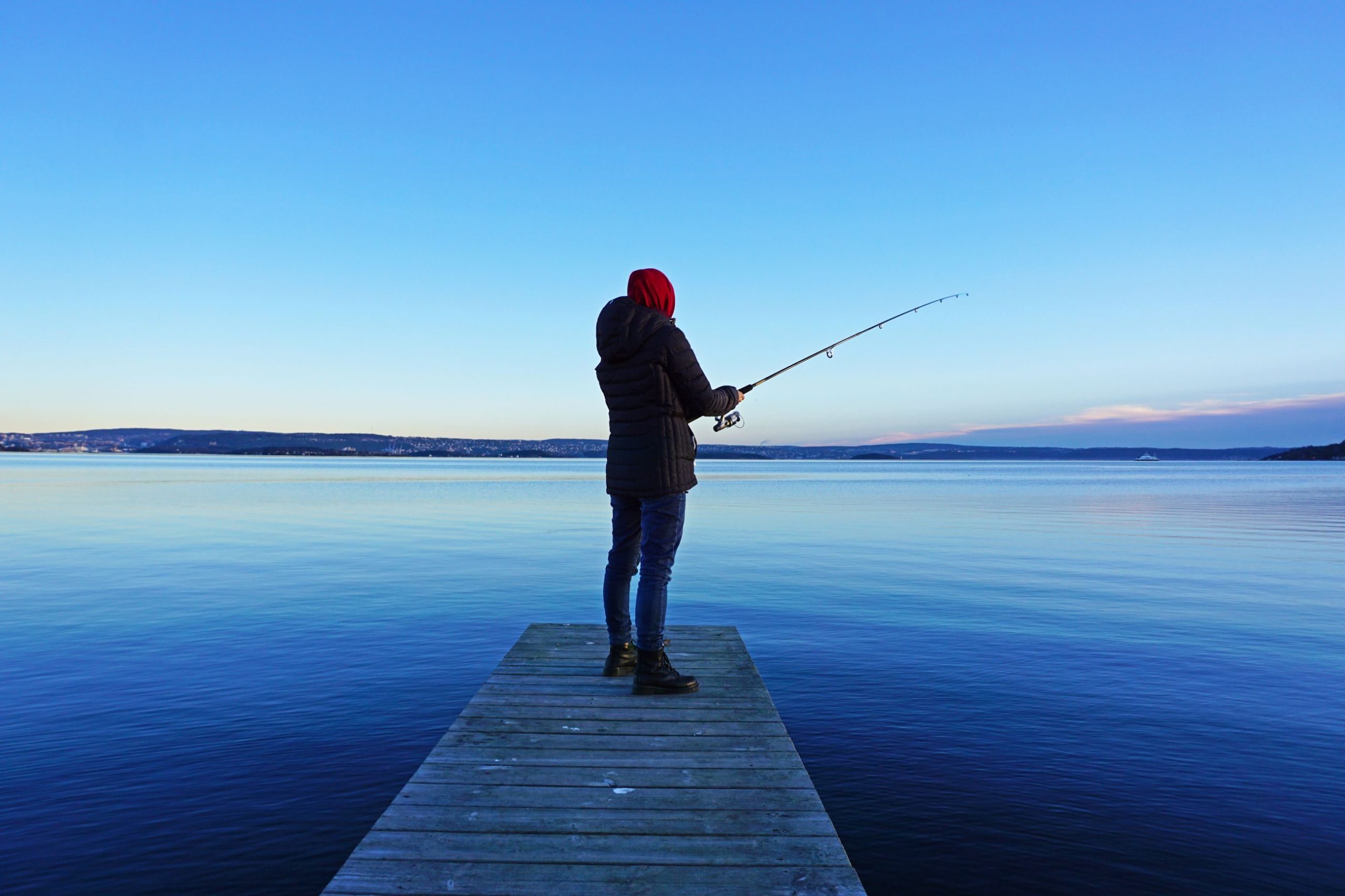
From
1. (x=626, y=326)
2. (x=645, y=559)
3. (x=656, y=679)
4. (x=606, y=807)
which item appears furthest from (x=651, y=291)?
(x=606, y=807)

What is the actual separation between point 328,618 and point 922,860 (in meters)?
9.70

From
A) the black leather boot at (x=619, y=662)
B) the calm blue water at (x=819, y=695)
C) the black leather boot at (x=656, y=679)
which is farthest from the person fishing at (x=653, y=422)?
the calm blue water at (x=819, y=695)

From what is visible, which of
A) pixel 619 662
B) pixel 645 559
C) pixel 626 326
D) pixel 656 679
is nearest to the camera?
pixel 626 326

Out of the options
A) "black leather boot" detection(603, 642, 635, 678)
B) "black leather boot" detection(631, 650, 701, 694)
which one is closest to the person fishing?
"black leather boot" detection(631, 650, 701, 694)

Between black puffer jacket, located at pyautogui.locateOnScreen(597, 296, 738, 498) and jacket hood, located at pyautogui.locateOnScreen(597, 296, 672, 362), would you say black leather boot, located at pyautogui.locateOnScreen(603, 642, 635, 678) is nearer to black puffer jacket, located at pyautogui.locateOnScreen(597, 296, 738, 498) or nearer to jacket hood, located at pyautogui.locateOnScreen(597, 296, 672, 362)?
black puffer jacket, located at pyautogui.locateOnScreen(597, 296, 738, 498)

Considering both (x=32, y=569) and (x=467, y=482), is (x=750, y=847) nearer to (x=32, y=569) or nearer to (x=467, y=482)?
(x=32, y=569)

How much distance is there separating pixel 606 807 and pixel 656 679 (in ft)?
5.49

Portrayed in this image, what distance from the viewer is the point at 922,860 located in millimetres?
5160

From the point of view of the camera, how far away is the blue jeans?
5.02 m

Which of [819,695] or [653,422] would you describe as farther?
[819,695]

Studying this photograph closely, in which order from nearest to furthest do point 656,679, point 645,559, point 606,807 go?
point 606,807 → point 645,559 → point 656,679

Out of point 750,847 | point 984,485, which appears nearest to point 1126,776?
point 750,847

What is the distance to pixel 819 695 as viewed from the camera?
8.48 meters

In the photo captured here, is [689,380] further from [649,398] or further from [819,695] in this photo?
[819,695]
